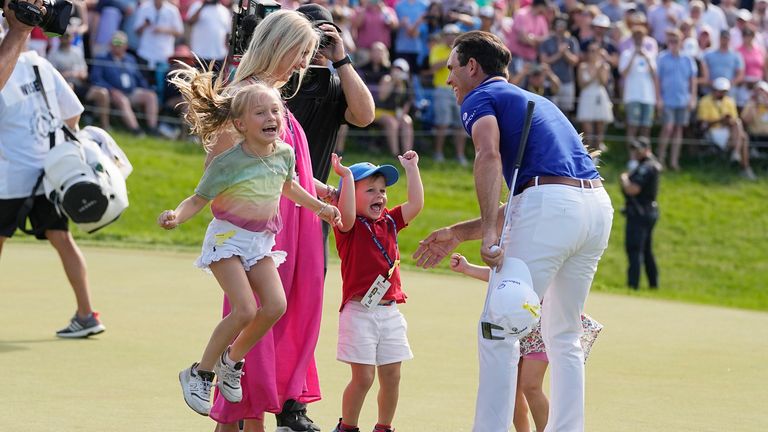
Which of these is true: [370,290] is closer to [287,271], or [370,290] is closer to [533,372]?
[287,271]

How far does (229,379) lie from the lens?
5.75 m

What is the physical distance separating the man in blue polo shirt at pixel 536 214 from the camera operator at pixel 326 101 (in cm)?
50

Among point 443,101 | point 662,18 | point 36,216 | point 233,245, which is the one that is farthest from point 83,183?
point 662,18

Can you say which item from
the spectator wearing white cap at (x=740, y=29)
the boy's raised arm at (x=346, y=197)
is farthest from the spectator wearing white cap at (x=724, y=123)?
the boy's raised arm at (x=346, y=197)

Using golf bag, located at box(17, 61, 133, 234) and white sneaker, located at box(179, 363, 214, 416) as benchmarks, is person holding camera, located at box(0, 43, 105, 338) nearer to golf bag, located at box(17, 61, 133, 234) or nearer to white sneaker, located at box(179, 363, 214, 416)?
golf bag, located at box(17, 61, 133, 234)

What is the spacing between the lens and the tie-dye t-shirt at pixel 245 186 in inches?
221

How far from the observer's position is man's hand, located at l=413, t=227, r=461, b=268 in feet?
20.7

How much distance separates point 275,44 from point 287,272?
1062 millimetres

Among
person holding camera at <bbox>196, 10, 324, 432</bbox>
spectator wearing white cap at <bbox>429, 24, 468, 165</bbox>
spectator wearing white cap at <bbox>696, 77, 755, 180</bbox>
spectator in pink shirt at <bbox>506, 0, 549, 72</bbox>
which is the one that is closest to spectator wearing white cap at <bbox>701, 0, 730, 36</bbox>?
spectator wearing white cap at <bbox>696, 77, 755, 180</bbox>

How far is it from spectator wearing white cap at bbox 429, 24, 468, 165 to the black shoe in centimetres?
1239

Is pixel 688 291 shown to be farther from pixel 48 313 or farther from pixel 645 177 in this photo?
pixel 48 313

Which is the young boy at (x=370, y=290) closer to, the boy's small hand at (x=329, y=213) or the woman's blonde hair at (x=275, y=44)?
the boy's small hand at (x=329, y=213)

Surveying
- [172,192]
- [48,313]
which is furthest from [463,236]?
[172,192]

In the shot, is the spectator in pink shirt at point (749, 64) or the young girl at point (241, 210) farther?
the spectator in pink shirt at point (749, 64)
